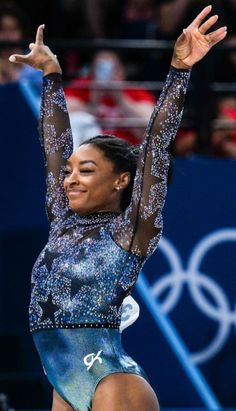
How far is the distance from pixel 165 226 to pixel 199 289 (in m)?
0.42

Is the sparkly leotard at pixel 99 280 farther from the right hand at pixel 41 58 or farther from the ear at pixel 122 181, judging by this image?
the right hand at pixel 41 58

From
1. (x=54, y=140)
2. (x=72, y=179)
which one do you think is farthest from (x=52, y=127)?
(x=72, y=179)

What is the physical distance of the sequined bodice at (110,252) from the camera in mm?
3875

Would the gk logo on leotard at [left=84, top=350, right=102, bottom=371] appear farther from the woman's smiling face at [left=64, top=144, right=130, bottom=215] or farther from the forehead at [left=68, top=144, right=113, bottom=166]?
the forehead at [left=68, top=144, right=113, bottom=166]

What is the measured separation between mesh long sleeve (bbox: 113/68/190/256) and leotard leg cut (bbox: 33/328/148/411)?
345 mm

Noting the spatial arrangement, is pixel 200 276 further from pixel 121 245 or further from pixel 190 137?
pixel 121 245

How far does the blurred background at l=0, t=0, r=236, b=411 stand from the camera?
6.39 meters

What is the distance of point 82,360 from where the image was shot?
3.91 meters

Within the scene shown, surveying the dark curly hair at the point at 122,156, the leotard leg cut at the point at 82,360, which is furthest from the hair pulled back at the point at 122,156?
the leotard leg cut at the point at 82,360

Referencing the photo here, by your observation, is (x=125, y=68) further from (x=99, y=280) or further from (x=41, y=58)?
(x=99, y=280)

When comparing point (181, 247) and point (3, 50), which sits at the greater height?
point (3, 50)

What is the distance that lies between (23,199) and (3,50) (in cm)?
105

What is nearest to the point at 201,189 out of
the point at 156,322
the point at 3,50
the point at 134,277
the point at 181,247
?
the point at 181,247

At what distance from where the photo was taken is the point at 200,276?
22.0ft
